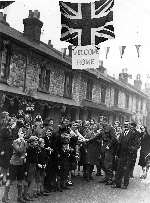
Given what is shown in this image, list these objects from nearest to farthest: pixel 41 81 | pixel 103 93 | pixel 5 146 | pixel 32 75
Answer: pixel 5 146, pixel 32 75, pixel 41 81, pixel 103 93

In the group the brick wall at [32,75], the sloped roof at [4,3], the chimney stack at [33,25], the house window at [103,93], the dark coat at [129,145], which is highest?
the chimney stack at [33,25]

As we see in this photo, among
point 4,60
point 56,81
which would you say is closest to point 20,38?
point 4,60

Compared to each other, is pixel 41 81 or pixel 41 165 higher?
pixel 41 81

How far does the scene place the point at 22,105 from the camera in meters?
17.9

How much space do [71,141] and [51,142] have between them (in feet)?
4.89

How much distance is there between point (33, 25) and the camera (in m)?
21.5

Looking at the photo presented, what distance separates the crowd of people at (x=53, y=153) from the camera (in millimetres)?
8047

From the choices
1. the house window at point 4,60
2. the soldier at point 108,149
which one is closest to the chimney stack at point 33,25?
Answer: the house window at point 4,60

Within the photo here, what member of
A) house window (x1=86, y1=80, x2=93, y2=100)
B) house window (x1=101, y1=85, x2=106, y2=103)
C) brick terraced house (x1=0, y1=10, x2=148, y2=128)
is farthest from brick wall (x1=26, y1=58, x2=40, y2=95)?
house window (x1=101, y1=85, x2=106, y2=103)

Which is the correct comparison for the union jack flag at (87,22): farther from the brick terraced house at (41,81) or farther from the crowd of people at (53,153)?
the brick terraced house at (41,81)

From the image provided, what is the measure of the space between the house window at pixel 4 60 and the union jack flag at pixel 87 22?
6926mm

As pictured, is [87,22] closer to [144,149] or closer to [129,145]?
[129,145]

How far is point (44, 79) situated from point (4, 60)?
442 cm

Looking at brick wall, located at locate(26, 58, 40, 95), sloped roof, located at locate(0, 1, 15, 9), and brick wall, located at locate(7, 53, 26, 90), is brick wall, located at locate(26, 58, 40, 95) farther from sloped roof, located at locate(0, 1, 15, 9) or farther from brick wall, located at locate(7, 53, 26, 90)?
sloped roof, located at locate(0, 1, 15, 9)
